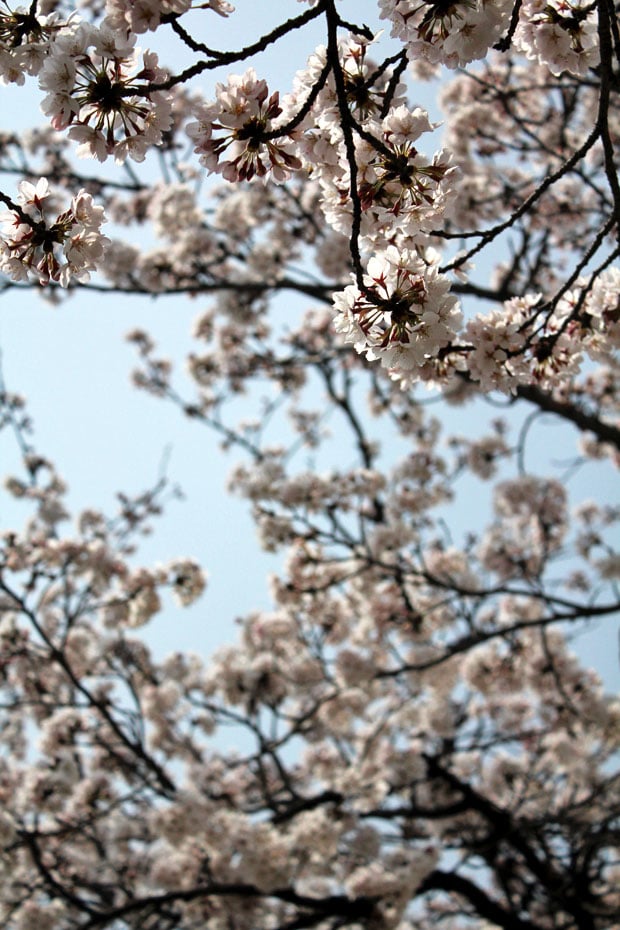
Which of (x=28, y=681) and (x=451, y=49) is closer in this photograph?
(x=451, y=49)

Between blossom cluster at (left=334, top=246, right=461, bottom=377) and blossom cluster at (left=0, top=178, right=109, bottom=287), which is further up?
blossom cluster at (left=0, top=178, right=109, bottom=287)

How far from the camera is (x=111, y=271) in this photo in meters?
6.85

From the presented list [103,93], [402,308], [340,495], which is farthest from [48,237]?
[340,495]

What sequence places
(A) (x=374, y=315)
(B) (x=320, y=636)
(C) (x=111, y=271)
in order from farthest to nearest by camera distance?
(B) (x=320, y=636) < (C) (x=111, y=271) < (A) (x=374, y=315)

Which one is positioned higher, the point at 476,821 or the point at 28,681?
the point at 28,681

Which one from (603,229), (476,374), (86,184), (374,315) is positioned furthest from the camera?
(86,184)

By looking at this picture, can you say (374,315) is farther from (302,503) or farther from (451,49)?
(302,503)

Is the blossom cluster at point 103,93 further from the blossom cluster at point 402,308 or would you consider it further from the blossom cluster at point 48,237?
the blossom cluster at point 402,308

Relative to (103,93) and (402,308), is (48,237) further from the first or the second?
(402,308)

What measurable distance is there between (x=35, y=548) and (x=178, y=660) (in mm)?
3370

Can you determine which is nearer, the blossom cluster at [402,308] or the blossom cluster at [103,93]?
the blossom cluster at [103,93]

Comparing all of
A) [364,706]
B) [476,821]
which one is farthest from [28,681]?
[476,821]

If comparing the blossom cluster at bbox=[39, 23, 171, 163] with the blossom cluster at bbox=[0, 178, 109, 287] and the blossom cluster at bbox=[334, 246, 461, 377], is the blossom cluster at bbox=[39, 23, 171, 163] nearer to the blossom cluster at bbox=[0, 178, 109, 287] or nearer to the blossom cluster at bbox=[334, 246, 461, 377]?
the blossom cluster at bbox=[0, 178, 109, 287]

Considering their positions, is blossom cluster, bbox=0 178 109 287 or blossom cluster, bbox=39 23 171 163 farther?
blossom cluster, bbox=0 178 109 287
